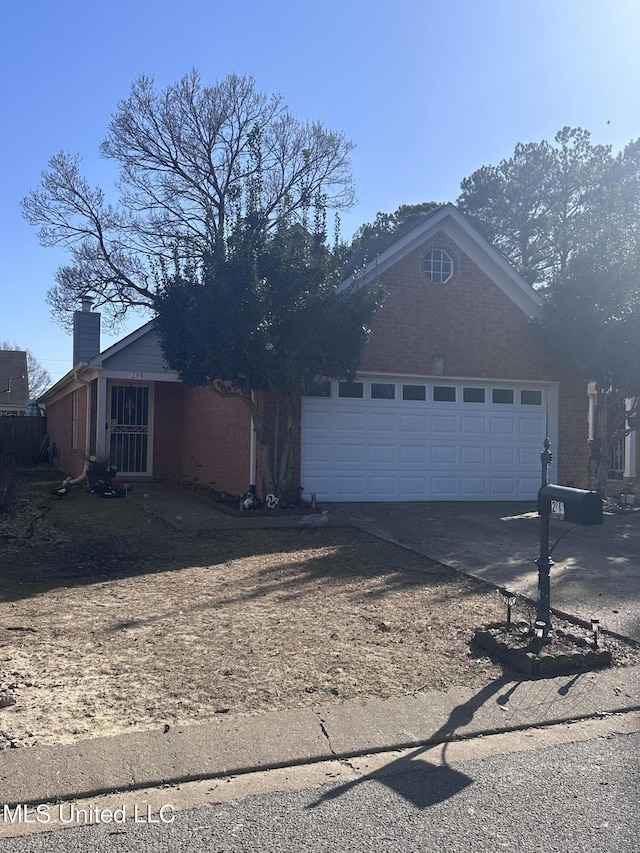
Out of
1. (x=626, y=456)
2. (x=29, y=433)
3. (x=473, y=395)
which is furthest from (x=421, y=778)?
(x=29, y=433)

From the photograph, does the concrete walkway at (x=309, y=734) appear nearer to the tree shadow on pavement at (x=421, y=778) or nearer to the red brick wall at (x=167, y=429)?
the tree shadow on pavement at (x=421, y=778)

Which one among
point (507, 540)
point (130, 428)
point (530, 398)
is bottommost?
point (507, 540)

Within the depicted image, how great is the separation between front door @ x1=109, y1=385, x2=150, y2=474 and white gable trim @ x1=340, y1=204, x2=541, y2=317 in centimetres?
805

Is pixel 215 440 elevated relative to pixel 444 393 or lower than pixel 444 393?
lower

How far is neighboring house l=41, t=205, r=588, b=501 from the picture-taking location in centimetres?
1456

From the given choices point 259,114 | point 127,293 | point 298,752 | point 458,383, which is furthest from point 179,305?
point 259,114

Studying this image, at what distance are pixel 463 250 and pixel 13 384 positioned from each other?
2931 centimetres

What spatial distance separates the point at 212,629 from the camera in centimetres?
644

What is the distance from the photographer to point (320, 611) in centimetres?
709

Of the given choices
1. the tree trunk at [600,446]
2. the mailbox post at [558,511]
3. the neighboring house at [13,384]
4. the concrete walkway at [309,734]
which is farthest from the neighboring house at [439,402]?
the neighboring house at [13,384]

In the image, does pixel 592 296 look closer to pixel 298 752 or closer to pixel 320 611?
pixel 320 611

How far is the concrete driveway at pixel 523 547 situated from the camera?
25.0 ft

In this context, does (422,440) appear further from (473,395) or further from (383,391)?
(473,395)

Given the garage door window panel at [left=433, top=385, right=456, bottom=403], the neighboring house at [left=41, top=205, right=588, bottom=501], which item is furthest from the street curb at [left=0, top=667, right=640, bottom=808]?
the garage door window panel at [left=433, top=385, right=456, bottom=403]
